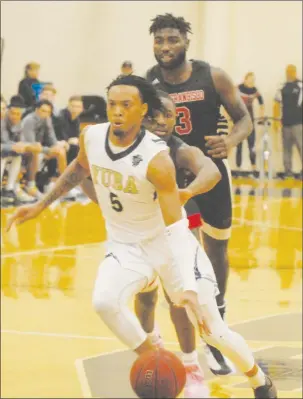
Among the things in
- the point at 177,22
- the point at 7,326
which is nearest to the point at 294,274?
the point at 7,326

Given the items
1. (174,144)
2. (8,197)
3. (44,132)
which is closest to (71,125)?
(44,132)

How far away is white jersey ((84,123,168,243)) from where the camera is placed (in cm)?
516

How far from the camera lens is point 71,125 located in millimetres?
20172

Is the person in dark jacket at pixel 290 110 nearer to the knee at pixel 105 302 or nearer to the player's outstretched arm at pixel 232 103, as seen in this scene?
the player's outstretched arm at pixel 232 103

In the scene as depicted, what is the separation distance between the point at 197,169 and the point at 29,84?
69.4 feet

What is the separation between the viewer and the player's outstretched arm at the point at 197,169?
499 centimetres

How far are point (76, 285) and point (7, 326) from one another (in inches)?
98.7

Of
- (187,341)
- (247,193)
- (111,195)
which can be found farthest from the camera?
(247,193)

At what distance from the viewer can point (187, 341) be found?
884 cm

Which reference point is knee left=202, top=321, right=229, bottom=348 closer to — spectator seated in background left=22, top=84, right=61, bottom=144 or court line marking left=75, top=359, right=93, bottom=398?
court line marking left=75, top=359, right=93, bottom=398

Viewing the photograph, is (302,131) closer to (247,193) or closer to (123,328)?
(247,193)

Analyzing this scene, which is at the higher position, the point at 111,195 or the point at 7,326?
the point at 111,195

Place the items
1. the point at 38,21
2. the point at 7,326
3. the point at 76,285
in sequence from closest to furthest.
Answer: the point at 7,326, the point at 76,285, the point at 38,21

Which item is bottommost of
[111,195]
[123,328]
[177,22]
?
[123,328]
